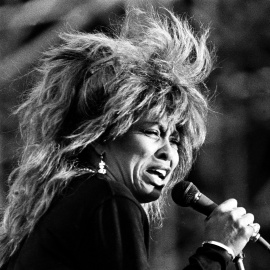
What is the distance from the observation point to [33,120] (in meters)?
2.82

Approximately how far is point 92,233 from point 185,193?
0.55 meters

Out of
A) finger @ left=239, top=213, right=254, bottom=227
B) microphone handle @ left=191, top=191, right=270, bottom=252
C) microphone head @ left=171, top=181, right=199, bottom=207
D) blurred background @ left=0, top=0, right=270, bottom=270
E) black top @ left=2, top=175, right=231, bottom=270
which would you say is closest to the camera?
black top @ left=2, top=175, right=231, bottom=270

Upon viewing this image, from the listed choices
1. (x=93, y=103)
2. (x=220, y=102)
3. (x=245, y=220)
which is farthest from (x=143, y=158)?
(x=220, y=102)

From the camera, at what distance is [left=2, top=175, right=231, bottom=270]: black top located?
233 cm

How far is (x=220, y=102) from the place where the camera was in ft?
16.1

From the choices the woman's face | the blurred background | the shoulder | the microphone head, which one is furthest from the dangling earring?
the blurred background

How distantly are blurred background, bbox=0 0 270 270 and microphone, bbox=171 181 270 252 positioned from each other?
6.48ft

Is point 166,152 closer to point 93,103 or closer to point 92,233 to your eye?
point 93,103

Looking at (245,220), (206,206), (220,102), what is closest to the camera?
(245,220)

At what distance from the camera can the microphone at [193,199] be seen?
2.75m

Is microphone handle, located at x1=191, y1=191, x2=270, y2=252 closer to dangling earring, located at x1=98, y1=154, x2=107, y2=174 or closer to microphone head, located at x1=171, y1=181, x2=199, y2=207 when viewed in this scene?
microphone head, located at x1=171, y1=181, x2=199, y2=207

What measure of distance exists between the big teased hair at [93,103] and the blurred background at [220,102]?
6.54 feet

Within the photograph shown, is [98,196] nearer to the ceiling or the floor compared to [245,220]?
nearer to the ceiling

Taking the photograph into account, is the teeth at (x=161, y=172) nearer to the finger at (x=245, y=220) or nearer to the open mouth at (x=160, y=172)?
the open mouth at (x=160, y=172)
